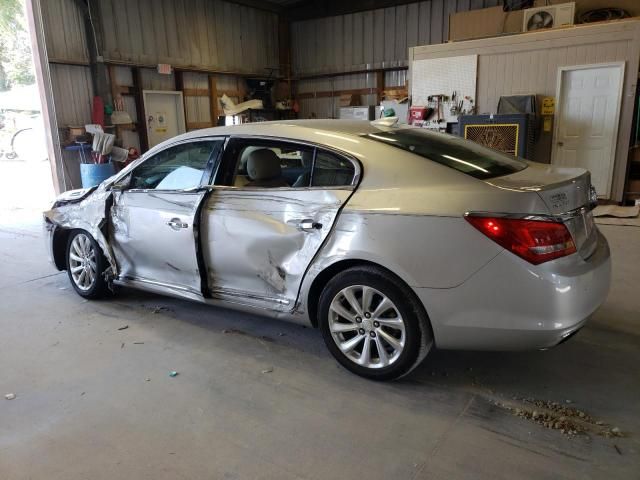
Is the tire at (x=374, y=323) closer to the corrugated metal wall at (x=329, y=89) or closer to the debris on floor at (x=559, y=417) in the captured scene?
the debris on floor at (x=559, y=417)

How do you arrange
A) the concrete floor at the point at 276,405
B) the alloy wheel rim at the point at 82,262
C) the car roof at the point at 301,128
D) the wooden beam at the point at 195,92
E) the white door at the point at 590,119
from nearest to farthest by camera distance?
the concrete floor at the point at 276,405 < the car roof at the point at 301,128 < the alloy wheel rim at the point at 82,262 < the white door at the point at 590,119 < the wooden beam at the point at 195,92

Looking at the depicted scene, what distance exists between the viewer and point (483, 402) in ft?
8.27

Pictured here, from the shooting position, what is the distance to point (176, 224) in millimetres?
3324

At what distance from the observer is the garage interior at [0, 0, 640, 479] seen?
7.08 feet

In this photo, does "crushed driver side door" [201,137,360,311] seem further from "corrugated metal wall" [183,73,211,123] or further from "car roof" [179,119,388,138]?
"corrugated metal wall" [183,73,211,123]

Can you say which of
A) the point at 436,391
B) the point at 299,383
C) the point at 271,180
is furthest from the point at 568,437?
the point at 271,180

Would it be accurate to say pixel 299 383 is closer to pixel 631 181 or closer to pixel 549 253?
pixel 549 253

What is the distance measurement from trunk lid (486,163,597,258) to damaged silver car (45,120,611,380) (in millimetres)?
11

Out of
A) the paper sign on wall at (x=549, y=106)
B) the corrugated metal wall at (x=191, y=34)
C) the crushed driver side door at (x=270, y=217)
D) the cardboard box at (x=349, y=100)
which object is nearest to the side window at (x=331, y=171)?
the crushed driver side door at (x=270, y=217)

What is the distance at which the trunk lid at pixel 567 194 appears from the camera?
90.2 inches

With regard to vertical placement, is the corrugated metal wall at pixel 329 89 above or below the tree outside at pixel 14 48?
below

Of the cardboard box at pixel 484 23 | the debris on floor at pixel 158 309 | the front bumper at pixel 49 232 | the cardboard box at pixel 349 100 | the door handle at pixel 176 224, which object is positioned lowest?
the debris on floor at pixel 158 309

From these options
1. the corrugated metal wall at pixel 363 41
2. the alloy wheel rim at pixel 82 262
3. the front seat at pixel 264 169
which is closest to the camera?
the front seat at pixel 264 169

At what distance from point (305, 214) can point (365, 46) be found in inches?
463
